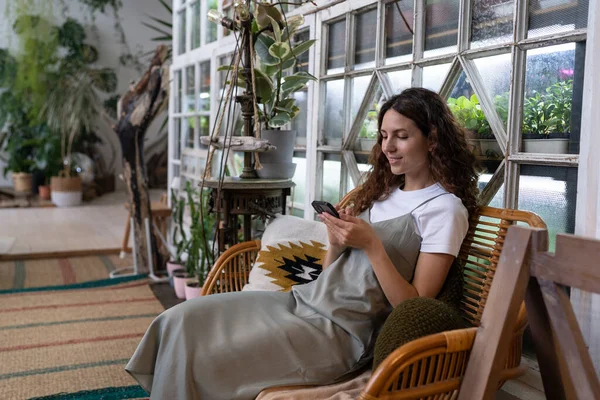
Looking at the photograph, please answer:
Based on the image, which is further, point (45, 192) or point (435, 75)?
point (45, 192)

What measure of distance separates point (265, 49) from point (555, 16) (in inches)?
45.3

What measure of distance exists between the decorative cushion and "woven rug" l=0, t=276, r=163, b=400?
80 cm

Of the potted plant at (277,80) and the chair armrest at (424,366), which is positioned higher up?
the potted plant at (277,80)

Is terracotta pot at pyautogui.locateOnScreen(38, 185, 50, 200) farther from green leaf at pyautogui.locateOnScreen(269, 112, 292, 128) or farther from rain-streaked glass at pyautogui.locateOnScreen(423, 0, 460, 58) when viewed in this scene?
rain-streaked glass at pyautogui.locateOnScreen(423, 0, 460, 58)

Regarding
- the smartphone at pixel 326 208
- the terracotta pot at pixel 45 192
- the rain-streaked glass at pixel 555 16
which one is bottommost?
the terracotta pot at pixel 45 192

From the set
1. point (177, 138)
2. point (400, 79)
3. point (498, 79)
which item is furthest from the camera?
point (177, 138)

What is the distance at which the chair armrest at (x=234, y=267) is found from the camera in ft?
6.33

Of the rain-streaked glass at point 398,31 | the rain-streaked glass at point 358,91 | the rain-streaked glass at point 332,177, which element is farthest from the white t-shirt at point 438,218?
the rain-streaked glass at point 332,177

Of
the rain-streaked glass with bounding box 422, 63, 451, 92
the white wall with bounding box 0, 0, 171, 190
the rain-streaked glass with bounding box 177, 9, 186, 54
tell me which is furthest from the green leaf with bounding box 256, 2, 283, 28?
the white wall with bounding box 0, 0, 171, 190

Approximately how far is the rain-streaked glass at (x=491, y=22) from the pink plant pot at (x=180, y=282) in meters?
2.33

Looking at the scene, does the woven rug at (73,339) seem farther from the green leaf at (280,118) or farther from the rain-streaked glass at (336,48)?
the rain-streaked glass at (336,48)

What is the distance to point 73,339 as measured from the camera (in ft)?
9.33

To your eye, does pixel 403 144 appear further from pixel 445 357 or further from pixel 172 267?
pixel 172 267

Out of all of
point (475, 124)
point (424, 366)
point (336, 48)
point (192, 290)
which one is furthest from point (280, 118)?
point (424, 366)
